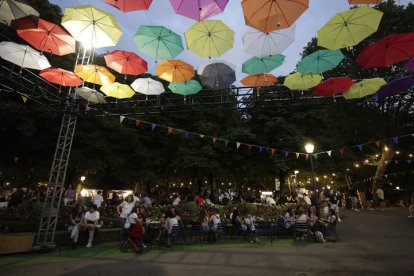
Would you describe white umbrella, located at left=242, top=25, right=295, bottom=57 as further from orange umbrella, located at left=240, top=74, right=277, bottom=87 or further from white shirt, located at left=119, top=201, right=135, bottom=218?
white shirt, located at left=119, top=201, right=135, bottom=218

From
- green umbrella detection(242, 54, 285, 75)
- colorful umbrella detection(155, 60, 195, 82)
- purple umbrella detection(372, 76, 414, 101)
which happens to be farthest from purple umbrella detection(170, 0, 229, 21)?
purple umbrella detection(372, 76, 414, 101)

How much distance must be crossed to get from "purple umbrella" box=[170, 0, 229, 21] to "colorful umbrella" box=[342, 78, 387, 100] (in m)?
7.00

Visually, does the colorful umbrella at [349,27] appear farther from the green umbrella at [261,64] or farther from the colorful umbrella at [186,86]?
the colorful umbrella at [186,86]

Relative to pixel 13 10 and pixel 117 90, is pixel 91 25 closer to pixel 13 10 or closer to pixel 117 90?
pixel 13 10

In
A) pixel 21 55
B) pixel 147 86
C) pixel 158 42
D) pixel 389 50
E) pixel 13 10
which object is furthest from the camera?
pixel 147 86

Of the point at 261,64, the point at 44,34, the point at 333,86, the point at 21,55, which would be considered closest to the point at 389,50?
the point at 333,86

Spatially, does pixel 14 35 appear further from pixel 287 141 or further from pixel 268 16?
pixel 287 141

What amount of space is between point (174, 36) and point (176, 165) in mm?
14234

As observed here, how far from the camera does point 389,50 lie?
8.26 metres

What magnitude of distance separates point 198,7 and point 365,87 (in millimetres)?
7784

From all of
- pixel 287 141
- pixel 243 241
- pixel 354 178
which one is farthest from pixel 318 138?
pixel 354 178

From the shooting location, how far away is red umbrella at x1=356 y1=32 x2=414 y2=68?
786cm

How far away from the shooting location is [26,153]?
20500 millimetres

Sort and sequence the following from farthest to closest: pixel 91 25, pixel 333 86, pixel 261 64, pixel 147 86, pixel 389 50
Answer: pixel 147 86, pixel 333 86, pixel 261 64, pixel 91 25, pixel 389 50
